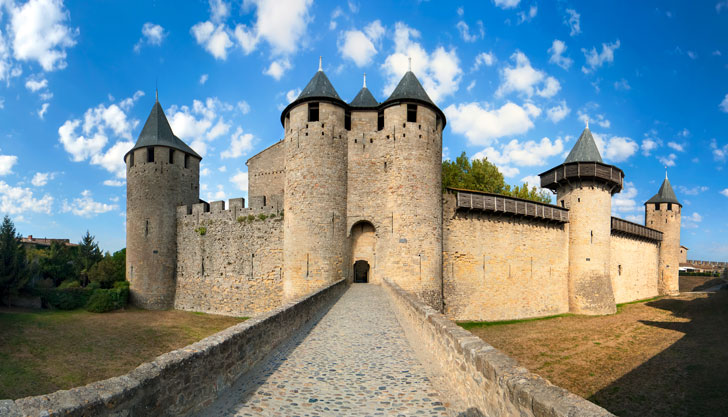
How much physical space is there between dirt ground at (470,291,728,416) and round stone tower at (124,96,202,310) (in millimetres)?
17361

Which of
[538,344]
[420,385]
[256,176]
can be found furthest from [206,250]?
[420,385]

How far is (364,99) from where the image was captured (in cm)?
1841

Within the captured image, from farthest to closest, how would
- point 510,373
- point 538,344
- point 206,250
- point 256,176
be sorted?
point 256,176, point 206,250, point 538,344, point 510,373

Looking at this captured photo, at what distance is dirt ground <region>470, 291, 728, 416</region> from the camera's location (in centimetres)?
903

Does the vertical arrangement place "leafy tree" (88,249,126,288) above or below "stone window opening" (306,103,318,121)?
below

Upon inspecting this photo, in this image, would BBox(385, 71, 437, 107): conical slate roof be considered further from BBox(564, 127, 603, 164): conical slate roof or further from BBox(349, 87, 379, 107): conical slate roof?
BBox(564, 127, 603, 164): conical slate roof

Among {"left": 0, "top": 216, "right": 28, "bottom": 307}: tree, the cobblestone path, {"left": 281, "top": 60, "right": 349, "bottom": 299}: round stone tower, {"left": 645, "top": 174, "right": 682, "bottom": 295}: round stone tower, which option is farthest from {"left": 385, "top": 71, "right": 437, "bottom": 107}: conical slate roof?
{"left": 645, "top": 174, "right": 682, "bottom": 295}: round stone tower

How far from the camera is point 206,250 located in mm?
20469

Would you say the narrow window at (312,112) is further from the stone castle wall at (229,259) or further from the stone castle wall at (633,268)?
the stone castle wall at (633,268)

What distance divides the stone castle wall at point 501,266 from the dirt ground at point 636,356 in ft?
4.02

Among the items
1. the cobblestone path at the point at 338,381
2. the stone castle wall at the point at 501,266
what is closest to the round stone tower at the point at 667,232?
the stone castle wall at the point at 501,266

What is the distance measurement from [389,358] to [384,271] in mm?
10060

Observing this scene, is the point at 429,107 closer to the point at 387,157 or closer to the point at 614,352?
the point at 387,157

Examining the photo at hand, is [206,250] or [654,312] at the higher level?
[206,250]
